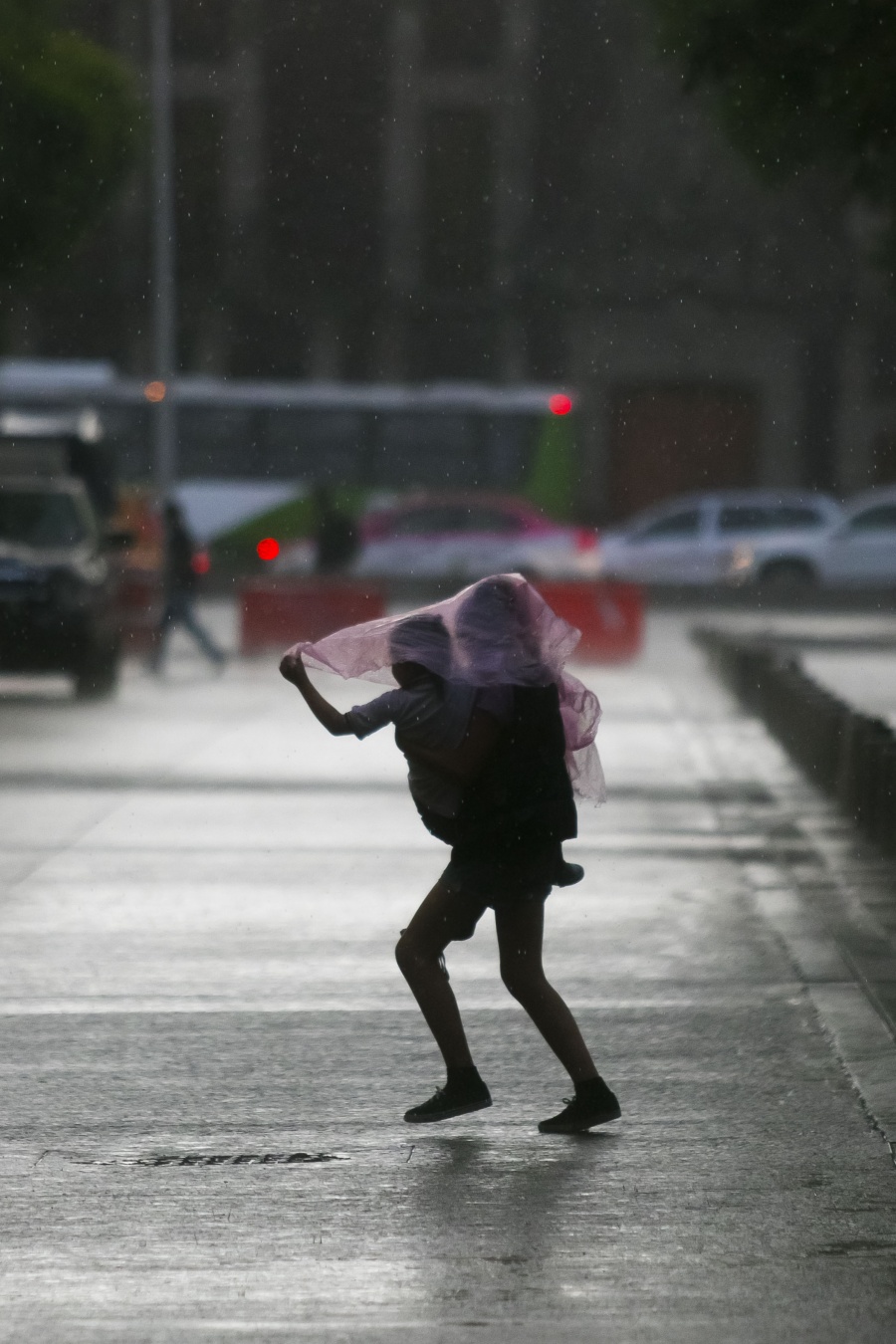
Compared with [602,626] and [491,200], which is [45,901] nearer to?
[602,626]

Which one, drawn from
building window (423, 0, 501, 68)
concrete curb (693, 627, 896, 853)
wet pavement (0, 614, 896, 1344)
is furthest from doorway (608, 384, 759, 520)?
wet pavement (0, 614, 896, 1344)

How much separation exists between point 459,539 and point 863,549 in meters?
6.98

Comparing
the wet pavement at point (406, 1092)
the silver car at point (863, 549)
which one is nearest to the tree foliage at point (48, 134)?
the wet pavement at point (406, 1092)

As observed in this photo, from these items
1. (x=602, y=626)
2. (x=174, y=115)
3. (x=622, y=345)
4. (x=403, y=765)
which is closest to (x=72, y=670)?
(x=403, y=765)

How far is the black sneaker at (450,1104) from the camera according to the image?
6715 millimetres

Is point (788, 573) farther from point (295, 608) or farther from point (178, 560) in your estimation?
point (178, 560)

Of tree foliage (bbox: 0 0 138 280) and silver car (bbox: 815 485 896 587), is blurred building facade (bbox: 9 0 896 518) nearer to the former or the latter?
silver car (bbox: 815 485 896 587)

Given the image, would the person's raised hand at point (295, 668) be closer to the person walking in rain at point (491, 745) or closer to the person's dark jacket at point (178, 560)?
the person walking in rain at point (491, 745)

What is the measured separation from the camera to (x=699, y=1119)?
6.76 meters

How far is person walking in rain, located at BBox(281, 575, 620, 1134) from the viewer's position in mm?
6469

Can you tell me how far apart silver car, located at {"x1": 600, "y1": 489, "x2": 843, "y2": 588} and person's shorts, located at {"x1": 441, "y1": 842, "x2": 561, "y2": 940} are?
118ft

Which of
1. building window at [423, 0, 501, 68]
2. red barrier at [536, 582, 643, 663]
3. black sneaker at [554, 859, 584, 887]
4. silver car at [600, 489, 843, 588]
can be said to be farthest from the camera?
building window at [423, 0, 501, 68]

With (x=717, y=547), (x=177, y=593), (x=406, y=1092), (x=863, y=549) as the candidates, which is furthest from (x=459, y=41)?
(x=406, y=1092)

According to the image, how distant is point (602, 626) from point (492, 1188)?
22898mm
